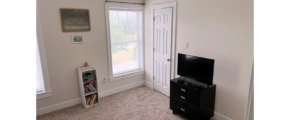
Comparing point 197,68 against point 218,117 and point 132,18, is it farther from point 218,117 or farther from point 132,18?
point 132,18

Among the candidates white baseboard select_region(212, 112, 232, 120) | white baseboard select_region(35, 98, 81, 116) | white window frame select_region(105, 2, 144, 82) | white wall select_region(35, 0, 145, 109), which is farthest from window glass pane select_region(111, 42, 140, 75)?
white baseboard select_region(212, 112, 232, 120)

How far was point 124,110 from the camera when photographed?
309cm

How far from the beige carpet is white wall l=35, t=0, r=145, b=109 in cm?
29

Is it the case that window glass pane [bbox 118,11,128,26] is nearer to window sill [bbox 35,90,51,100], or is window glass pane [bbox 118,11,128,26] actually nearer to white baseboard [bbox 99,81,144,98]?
white baseboard [bbox 99,81,144,98]

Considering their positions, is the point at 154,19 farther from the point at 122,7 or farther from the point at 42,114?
the point at 42,114

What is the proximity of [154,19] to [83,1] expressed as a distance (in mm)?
1415

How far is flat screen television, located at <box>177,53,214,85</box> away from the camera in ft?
7.95

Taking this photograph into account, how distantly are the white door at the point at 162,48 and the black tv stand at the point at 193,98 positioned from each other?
75cm

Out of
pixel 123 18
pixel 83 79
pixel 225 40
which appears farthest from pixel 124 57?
pixel 225 40

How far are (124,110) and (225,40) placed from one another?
80.6 inches

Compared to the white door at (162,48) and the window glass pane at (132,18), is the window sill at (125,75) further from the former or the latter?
the window glass pane at (132,18)

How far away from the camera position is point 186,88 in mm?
2572

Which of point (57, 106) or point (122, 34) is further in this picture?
point (122, 34)
